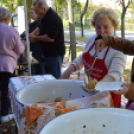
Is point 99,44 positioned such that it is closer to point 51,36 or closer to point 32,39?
point 51,36

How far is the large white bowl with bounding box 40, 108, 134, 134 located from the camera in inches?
26.3

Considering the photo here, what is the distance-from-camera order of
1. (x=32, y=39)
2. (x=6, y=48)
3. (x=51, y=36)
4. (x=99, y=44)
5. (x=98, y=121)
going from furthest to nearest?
(x=32, y=39), (x=51, y=36), (x=6, y=48), (x=99, y=44), (x=98, y=121)

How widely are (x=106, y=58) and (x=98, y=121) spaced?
0.51m

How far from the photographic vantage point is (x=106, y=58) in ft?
3.67

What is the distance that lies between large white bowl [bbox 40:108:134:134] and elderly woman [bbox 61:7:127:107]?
337 mm

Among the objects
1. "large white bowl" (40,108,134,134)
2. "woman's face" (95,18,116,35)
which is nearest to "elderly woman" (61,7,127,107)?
"woman's face" (95,18,116,35)

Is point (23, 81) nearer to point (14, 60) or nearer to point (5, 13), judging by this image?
point (14, 60)

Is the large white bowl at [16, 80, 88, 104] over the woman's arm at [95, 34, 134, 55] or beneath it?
beneath

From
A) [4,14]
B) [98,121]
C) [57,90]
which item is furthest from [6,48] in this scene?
[98,121]

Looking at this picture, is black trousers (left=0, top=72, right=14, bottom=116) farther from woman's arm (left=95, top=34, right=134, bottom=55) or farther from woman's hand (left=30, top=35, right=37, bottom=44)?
woman's arm (left=95, top=34, right=134, bottom=55)

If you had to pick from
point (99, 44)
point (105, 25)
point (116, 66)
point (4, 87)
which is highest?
point (105, 25)

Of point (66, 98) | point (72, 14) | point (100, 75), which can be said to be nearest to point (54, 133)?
point (66, 98)

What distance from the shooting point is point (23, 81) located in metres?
1.29

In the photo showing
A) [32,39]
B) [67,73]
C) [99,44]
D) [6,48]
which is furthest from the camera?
[32,39]
